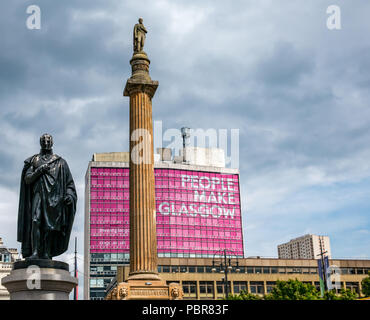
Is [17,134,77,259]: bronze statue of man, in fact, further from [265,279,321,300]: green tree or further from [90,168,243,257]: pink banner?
[90,168,243,257]: pink banner

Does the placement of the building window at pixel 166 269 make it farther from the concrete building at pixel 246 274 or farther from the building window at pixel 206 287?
the building window at pixel 206 287

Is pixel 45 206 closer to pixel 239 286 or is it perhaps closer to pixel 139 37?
pixel 139 37

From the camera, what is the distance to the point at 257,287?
92.1m

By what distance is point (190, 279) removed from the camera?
298 ft

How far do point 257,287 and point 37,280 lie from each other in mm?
85762

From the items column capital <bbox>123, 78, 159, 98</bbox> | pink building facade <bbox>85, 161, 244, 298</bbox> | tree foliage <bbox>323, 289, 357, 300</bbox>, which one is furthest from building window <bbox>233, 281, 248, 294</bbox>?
column capital <bbox>123, 78, 159, 98</bbox>

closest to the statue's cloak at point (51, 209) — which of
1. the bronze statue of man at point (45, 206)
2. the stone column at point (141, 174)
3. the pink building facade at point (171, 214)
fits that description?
the bronze statue of man at point (45, 206)

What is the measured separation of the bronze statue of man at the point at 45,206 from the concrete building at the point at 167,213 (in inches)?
4502

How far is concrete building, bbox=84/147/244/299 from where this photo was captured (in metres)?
126

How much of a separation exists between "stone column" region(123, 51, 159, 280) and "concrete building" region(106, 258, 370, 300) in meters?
58.1

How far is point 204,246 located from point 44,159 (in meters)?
121

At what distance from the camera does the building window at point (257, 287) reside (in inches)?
3600
